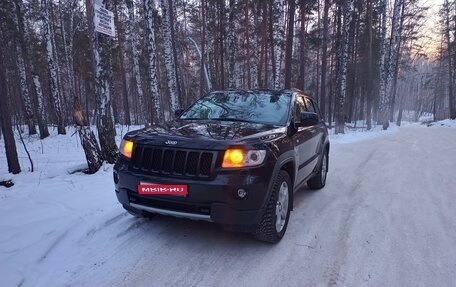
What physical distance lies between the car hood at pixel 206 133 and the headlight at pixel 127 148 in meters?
0.07

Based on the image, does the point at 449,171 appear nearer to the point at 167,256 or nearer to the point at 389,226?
the point at 389,226

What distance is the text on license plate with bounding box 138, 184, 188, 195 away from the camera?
11.8ft

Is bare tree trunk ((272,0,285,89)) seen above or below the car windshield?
above

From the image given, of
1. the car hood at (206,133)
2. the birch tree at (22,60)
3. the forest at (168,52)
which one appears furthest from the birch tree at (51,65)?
the car hood at (206,133)

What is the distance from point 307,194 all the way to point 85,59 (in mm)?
28777

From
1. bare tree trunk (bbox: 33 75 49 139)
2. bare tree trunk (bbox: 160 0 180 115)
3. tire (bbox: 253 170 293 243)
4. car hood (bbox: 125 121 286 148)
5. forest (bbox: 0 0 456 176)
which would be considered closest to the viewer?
car hood (bbox: 125 121 286 148)

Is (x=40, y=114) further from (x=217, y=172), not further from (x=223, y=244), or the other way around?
(x=217, y=172)

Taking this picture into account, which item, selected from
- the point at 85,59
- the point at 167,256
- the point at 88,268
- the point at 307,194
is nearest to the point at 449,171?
the point at 307,194

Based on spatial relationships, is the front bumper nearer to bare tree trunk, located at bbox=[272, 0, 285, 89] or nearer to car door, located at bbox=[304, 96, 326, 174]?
car door, located at bbox=[304, 96, 326, 174]

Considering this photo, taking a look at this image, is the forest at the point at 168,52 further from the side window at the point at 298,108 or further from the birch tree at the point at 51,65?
the side window at the point at 298,108

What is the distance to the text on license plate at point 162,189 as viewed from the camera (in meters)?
3.61

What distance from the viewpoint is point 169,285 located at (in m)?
3.29

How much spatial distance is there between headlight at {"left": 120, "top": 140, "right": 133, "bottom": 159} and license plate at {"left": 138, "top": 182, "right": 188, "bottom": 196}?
49 cm

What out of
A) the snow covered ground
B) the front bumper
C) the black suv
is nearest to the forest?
the snow covered ground
